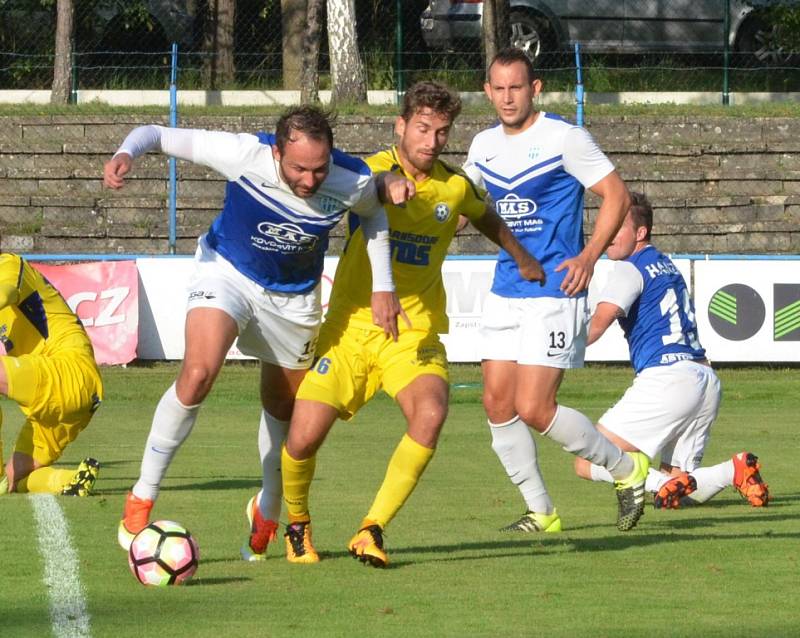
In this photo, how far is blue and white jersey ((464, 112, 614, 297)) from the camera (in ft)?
24.7

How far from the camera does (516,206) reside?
762 centimetres

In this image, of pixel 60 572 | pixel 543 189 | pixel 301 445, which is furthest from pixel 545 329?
pixel 60 572

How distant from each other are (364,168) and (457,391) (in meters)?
9.61

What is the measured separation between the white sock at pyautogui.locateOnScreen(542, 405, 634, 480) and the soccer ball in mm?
2041

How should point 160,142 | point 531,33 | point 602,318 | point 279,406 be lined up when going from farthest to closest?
point 531,33 < point 602,318 < point 279,406 < point 160,142

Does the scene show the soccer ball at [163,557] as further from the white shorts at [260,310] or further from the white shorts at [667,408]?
the white shorts at [667,408]

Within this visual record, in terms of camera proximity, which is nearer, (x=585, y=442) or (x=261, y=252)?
(x=261, y=252)

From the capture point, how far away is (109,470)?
10484 millimetres

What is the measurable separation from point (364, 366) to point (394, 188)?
2.78 ft

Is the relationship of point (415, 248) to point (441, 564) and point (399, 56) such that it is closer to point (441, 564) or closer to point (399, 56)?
point (441, 564)

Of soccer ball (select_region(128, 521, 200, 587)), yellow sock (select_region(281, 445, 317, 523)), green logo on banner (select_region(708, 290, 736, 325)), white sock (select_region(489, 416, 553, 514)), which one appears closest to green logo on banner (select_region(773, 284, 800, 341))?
green logo on banner (select_region(708, 290, 736, 325))

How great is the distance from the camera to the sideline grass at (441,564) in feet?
18.4

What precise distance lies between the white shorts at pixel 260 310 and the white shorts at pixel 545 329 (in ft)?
3.87

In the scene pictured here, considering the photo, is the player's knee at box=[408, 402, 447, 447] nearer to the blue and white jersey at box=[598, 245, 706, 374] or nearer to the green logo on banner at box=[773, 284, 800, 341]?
the blue and white jersey at box=[598, 245, 706, 374]
